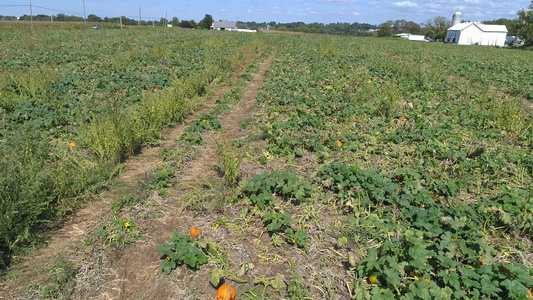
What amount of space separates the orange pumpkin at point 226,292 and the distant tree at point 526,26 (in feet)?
243

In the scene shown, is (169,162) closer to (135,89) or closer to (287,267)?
(287,267)

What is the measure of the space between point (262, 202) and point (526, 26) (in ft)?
254

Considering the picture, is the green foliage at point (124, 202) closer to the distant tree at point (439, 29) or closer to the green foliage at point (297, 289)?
the green foliage at point (297, 289)

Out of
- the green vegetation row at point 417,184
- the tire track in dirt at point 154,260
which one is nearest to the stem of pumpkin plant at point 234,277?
the tire track in dirt at point 154,260

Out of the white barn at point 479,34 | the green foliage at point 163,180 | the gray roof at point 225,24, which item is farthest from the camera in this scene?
the gray roof at point 225,24

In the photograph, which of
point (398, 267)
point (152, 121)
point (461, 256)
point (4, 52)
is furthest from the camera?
point (4, 52)

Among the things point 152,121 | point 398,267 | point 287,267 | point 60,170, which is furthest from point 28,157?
point 398,267

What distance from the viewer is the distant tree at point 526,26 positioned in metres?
56.2

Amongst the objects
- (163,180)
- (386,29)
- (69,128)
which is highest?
(386,29)

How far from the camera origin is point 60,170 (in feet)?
11.1

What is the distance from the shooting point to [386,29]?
10075 cm

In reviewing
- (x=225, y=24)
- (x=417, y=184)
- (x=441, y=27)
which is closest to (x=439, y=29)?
(x=441, y=27)

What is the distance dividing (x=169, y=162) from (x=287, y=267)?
2531 millimetres

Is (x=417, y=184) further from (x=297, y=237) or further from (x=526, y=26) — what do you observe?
(x=526, y=26)
